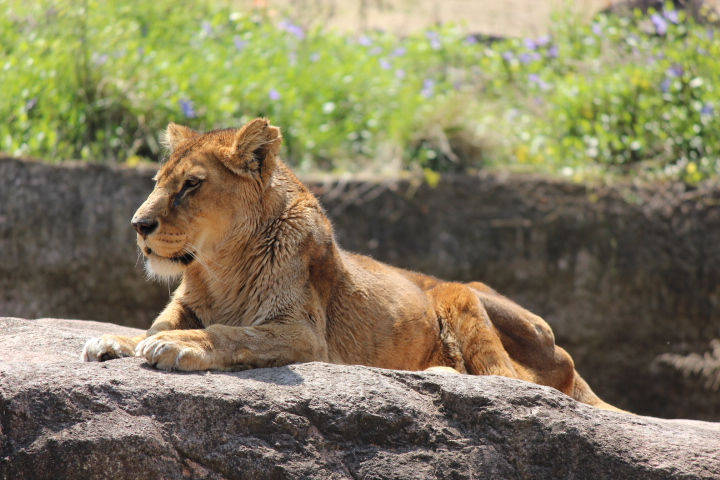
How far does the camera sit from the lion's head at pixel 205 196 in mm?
4512

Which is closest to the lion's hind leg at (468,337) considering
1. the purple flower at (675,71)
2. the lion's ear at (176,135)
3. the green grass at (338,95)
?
the lion's ear at (176,135)

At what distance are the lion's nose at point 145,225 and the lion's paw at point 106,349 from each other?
1.95 feet

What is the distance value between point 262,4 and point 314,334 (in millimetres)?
9531

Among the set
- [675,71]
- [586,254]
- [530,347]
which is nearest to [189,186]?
[530,347]

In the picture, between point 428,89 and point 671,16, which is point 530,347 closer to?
point 428,89

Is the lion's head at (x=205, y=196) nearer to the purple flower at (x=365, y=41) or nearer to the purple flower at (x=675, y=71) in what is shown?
the purple flower at (x=675, y=71)

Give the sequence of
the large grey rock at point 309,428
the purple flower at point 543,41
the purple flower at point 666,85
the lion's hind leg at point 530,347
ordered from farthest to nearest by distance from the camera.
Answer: the purple flower at point 543,41
the purple flower at point 666,85
the lion's hind leg at point 530,347
the large grey rock at point 309,428

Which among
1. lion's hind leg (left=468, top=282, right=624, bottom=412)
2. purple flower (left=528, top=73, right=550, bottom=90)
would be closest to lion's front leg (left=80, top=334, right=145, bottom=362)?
lion's hind leg (left=468, top=282, right=624, bottom=412)

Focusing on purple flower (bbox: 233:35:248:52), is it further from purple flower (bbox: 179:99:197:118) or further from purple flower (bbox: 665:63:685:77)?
purple flower (bbox: 665:63:685:77)

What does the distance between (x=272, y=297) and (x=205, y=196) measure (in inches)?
27.4

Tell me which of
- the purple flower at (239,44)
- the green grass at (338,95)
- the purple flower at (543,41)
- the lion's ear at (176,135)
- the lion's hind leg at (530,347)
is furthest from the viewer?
the purple flower at (543,41)

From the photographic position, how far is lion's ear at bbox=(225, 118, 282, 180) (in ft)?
15.7

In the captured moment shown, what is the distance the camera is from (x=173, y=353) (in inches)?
156

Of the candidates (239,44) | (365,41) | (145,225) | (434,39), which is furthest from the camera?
(434,39)
